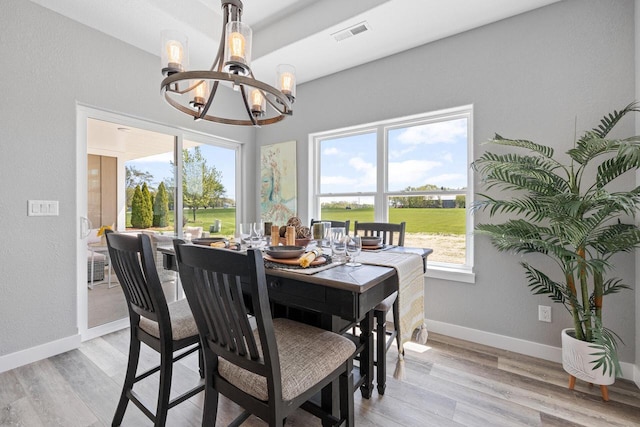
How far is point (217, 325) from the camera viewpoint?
1126 millimetres

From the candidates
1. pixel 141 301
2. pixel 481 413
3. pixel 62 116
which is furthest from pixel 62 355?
pixel 481 413

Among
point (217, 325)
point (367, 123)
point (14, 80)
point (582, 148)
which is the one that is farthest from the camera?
point (367, 123)

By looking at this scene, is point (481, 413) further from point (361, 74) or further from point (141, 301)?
point (361, 74)

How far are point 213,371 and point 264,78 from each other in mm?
3268

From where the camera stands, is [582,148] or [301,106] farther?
[301,106]

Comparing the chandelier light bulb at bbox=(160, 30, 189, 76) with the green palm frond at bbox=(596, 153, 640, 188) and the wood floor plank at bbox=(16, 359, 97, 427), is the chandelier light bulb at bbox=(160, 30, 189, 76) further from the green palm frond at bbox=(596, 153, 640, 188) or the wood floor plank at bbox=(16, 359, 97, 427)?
the green palm frond at bbox=(596, 153, 640, 188)

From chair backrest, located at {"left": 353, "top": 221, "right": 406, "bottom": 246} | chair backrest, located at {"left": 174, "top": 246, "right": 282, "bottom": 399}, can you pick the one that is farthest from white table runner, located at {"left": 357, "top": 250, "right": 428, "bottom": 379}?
chair backrest, located at {"left": 174, "top": 246, "right": 282, "bottom": 399}

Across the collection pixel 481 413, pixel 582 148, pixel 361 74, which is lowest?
pixel 481 413

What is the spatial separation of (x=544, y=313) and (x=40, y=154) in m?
4.16

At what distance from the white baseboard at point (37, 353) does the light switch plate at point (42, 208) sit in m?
1.03

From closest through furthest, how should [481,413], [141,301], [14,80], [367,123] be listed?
[141,301] < [481,413] < [14,80] < [367,123]

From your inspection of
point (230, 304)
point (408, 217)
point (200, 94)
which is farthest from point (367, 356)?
point (200, 94)

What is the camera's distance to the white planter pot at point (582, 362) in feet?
5.87

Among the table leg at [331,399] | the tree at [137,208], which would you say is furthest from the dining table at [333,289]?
the tree at [137,208]
